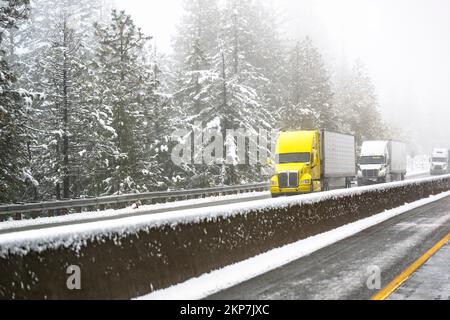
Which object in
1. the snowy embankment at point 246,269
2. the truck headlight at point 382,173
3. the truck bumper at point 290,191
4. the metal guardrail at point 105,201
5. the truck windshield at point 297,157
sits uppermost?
the truck windshield at point 297,157

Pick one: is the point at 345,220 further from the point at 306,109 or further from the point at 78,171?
the point at 306,109

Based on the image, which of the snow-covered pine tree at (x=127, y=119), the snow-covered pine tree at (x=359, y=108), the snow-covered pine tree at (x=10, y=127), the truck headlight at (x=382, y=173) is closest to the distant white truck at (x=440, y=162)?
the snow-covered pine tree at (x=359, y=108)

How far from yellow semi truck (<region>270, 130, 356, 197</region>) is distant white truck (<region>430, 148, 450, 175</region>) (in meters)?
38.2

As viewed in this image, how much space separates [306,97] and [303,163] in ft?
82.5

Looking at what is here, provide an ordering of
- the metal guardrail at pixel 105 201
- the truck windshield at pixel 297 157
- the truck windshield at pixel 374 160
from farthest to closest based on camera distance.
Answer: the truck windshield at pixel 374 160
the truck windshield at pixel 297 157
the metal guardrail at pixel 105 201

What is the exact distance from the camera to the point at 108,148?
2928 centimetres

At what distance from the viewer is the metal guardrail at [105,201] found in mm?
19250

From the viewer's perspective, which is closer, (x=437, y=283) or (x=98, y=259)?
(x=98, y=259)

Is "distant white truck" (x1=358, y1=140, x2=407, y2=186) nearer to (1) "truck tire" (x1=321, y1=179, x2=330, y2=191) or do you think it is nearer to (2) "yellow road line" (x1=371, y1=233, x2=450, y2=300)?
(1) "truck tire" (x1=321, y1=179, x2=330, y2=191)

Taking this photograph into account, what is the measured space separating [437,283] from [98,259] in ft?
17.9

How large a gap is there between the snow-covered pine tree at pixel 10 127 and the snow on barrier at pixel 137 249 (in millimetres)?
13658

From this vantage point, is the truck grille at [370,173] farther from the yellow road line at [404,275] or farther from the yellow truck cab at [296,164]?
the yellow road line at [404,275]

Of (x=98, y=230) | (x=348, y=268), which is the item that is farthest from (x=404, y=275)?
(x=98, y=230)
